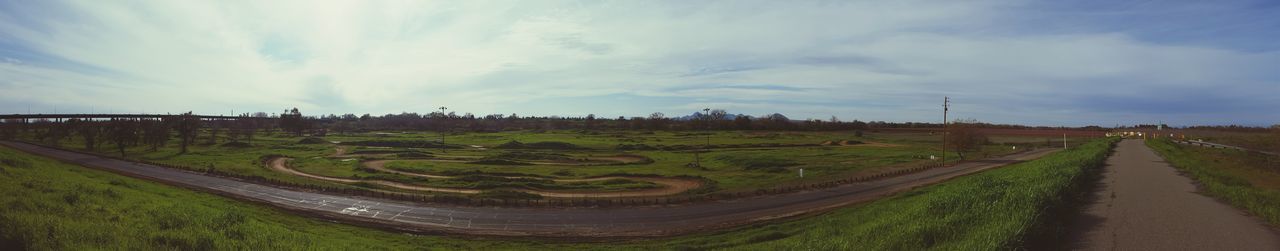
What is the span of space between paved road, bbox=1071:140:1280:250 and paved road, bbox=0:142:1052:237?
18.6m

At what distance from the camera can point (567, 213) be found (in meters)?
39.1

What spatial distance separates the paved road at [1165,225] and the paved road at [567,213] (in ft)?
61.0

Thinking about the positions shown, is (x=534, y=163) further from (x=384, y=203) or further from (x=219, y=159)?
(x=219, y=159)

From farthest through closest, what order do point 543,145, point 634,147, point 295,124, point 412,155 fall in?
point 295,124, point 543,145, point 634,147, point 412,155

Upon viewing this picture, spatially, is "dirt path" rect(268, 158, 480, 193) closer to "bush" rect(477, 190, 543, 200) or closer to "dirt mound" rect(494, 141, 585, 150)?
"bush" rect(477, 190, 543, 200)

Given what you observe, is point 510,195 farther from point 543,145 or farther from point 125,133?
point 125,133

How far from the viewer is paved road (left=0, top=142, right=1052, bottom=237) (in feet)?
109

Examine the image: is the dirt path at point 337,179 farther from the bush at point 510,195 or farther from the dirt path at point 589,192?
the bush at point 510,195

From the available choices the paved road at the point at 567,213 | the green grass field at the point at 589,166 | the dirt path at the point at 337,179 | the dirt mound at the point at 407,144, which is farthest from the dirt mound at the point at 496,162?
the dirt mound at the point at 407,144

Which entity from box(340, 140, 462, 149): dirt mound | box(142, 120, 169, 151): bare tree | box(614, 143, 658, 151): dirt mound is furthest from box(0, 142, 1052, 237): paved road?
box(142, 120, 169, 151): bare tree

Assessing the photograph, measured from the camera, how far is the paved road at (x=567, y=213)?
3331cm

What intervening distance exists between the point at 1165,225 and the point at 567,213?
31978mm

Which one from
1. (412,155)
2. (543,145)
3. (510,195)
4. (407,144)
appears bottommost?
(510,195)

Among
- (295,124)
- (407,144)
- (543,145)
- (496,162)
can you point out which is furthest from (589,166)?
(295,124)
